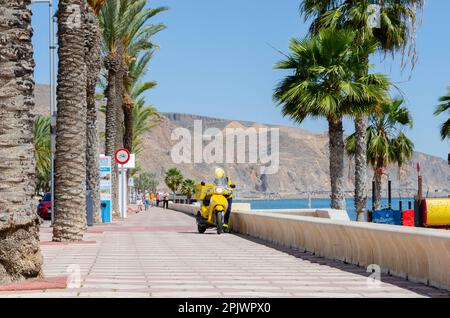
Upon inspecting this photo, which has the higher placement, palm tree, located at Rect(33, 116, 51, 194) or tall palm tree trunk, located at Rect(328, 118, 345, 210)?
palm tree, located at Rect(33, 116, 51, 194)

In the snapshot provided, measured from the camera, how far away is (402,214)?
98.9 feet

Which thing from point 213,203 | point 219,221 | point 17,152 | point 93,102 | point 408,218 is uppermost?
point 93,102

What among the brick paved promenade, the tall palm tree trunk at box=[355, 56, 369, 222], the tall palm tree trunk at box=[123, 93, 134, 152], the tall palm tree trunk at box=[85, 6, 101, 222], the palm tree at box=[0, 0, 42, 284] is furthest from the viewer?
the tall palm tree trunk at box=[123, 93, 134, 152]

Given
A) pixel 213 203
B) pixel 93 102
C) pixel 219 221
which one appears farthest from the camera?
pixel 93 102

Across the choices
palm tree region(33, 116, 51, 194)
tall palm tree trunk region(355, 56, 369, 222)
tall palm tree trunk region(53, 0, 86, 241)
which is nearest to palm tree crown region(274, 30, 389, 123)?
tall palm tree trunk region(355, 56, 369, 222)

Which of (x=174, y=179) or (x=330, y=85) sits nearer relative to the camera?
(x=330, y=85)

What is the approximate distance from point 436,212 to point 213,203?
6658mm

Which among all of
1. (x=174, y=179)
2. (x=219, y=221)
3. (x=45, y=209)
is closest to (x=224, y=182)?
(x=219, y=221)

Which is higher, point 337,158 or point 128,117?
point 128,117

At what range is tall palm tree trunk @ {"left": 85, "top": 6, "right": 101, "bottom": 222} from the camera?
2917 centimetres

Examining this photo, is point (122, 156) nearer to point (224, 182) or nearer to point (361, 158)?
point (361, 158)

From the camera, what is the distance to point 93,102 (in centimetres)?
3127

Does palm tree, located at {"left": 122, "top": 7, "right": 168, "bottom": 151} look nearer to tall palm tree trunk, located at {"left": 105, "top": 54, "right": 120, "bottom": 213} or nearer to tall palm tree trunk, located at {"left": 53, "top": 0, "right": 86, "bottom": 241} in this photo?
tall palm tree trunk, located at {"left": 105, "top": 54, "right": 120, "bottom": 213}

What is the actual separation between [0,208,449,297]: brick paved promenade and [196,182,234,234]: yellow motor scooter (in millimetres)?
4216
